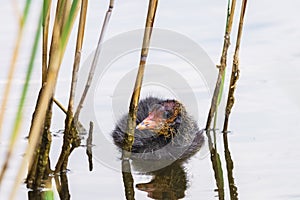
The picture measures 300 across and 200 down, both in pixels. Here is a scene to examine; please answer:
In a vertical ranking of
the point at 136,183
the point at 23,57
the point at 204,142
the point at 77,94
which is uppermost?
the point at 23,57

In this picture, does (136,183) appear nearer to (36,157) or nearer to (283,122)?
(36,157)

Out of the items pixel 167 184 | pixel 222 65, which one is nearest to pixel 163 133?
pixel 222 65

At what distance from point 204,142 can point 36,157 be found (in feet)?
4.67

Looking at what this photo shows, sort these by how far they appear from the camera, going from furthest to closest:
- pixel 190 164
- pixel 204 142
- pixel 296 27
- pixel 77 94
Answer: pixel 296 27
pixel 77 94
pixel 204 142
pixel 190 164

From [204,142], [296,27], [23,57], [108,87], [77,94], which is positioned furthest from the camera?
[296,27]

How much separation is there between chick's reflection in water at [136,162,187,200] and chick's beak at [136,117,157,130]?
368 mm

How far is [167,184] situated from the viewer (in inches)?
162

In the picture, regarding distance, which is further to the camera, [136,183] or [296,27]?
[296,27]

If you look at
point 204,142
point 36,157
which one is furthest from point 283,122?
point 36,157

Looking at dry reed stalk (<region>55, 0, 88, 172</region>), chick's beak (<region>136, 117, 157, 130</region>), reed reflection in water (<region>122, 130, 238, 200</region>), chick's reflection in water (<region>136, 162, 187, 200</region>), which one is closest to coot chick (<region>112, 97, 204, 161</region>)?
chick's beak (<region>136, 117, 157, 130</region>)

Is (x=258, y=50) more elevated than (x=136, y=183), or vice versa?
(x=258, y=50)

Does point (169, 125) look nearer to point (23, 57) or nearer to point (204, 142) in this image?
point (204, 142)

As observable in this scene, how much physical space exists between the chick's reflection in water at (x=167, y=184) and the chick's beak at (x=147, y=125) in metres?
0.37

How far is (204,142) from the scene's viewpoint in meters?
4.83
